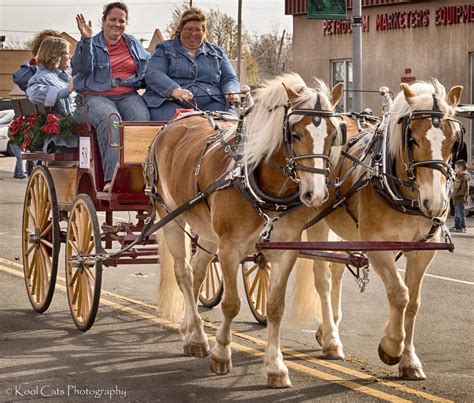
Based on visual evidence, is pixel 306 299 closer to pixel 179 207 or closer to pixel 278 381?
pixel 179 207

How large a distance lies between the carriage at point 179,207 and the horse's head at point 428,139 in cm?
1

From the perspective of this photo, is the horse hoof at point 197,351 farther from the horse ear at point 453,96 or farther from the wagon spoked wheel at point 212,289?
the horse ear at point 453,96

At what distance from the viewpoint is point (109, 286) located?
1255 centimetres

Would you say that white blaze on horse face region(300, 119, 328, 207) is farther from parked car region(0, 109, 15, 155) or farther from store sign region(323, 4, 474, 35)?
parked car region(0, 109, 15, 155)

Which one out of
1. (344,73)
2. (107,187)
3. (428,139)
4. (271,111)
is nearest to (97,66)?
(107,187)

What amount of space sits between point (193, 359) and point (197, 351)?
11cm

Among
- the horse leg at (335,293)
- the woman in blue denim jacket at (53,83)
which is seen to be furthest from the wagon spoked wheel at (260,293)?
the woman in blue denim jacket at (53,83)

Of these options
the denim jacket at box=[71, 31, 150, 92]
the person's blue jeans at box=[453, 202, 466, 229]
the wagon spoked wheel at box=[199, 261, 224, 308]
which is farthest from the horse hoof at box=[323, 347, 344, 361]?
the person's blue jeans at box=[453, 202, 466, 229]

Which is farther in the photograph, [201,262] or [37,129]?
[37,129]

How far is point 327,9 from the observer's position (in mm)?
21875

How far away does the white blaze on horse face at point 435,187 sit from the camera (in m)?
7.50

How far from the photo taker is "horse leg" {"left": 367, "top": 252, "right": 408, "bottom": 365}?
799 cm

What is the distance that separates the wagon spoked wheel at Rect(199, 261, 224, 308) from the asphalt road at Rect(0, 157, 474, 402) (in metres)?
0.10

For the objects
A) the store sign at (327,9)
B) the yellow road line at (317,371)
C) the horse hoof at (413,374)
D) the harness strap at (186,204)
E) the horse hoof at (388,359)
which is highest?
the store sign at (327,9)
